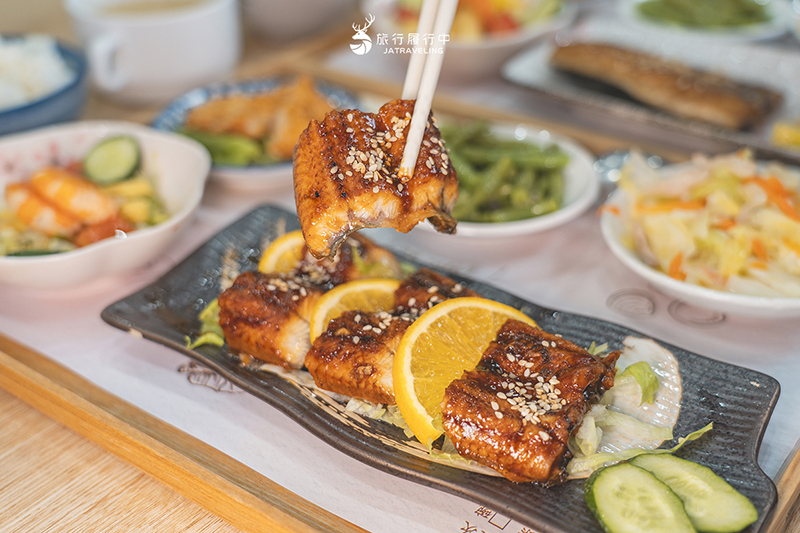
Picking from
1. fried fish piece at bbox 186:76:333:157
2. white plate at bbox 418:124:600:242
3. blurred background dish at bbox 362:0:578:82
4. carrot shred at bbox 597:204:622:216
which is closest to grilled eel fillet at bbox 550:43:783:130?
blurred background dish at bbox 362:0:578:82

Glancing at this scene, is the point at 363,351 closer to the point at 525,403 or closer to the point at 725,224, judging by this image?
the point at 525,403

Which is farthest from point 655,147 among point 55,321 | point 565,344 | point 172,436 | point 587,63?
point 55,321

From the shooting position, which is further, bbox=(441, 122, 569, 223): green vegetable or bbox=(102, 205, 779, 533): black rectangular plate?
bbox=(441, 122, 569, 223): green vegetable

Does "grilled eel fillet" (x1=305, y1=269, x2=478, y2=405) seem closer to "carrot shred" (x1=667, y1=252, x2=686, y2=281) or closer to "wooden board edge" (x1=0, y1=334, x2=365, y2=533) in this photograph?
"wooden board edge" (x1=0, y1=334, x2=365, y2=533)

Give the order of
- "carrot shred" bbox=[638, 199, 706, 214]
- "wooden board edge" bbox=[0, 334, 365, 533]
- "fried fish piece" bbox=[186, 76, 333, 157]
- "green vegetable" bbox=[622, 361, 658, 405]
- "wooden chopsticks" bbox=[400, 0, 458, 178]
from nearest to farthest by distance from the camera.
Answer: "wooden chopsticks" bbox=[400, 0, 458, 178] < "wooden board edge" bbox=[0, 334, 365, 533] < "green vegetable" bbox=[622, 361, 658, 405] < "carrot shred" bbox=[638, 199, 706, 214] < "fried fish piece" bbox=[186, 76, 333, 157]

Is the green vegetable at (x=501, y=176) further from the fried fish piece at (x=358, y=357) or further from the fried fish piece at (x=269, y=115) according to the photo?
the fried fish piece at (x=358, y=357)

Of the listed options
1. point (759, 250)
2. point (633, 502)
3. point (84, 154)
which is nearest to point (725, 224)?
point (759, 250)
